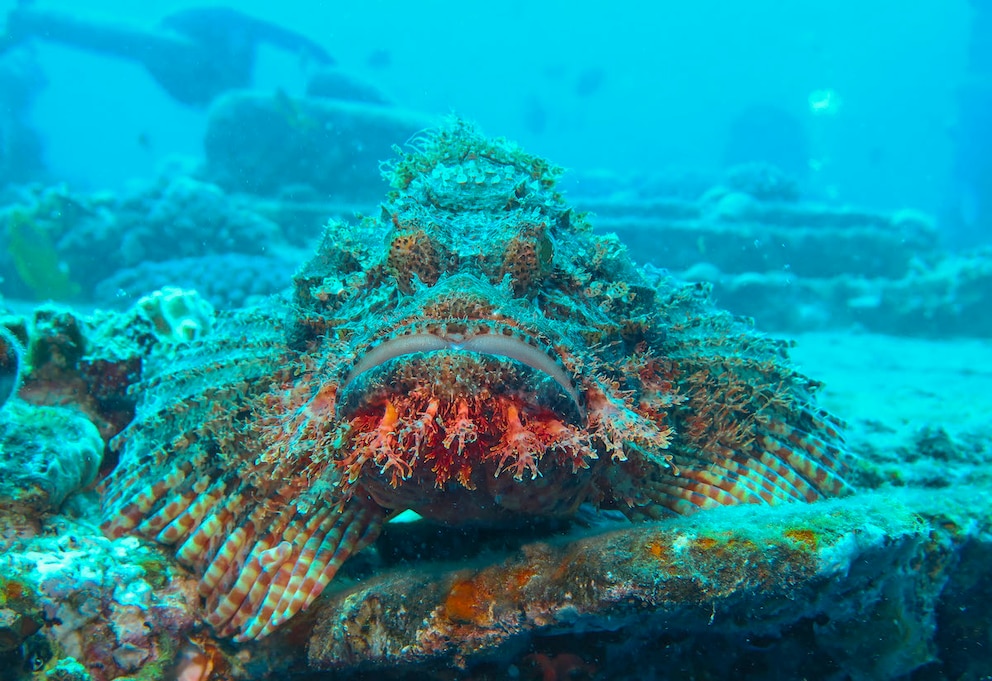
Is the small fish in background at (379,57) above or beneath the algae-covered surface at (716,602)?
above

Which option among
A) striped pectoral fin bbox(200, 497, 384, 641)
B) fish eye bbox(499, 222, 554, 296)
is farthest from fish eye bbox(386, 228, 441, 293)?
striped pectoral fin bbox(200, 497, 384, 641)

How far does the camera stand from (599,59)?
143m

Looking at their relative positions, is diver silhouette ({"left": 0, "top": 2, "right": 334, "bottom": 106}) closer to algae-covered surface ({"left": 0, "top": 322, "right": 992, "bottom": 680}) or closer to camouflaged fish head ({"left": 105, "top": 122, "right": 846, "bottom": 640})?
camouflaged fish head ({"left": 105, "top": 122, "right": 846, "bottom": 640})

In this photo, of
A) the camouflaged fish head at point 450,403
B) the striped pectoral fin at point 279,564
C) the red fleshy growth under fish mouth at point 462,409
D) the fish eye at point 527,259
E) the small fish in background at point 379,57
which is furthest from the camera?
the small fish in background at point 379,57

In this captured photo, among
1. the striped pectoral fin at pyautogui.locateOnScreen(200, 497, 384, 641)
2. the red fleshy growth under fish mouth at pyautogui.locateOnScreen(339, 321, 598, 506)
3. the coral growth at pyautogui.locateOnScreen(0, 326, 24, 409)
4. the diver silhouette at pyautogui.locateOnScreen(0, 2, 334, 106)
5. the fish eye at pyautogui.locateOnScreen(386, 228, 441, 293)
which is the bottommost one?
the striped pectoral fin at pyautogui.locateOnScreen(200, 497, 384, 641)

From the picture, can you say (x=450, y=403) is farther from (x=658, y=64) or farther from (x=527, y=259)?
(x=658, y=64)

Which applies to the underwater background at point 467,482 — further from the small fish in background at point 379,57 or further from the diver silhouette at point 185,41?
the small fish in background at point 379,57

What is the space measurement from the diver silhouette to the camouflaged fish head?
1603 inches

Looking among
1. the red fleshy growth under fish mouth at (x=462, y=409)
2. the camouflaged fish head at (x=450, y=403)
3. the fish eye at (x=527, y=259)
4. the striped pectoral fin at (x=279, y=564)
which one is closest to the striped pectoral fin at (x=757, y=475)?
the camouflaged fish head at (x=450, y=403)

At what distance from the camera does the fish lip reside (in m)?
2.43

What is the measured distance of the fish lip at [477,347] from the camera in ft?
7.97

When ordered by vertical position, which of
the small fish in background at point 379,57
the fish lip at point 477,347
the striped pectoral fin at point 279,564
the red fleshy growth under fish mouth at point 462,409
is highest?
the small fish in background at point 379,57

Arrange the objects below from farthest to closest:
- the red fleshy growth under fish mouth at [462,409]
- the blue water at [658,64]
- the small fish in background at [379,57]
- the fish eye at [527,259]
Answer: the blue water at [658,64]
the small fish in background at [379,57]
the fish eye at [527,259]
the red fleshy growth under fish mouth at [462,409]

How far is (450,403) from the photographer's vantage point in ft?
7.20
